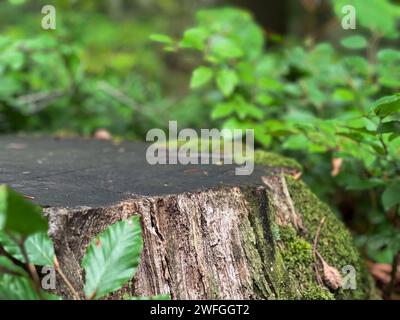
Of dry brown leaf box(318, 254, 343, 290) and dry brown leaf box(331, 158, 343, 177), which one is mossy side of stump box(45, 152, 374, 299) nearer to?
dry brown leaf box(318, 254, 343, 290)

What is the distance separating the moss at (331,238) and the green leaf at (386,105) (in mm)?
546

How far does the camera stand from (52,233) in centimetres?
138

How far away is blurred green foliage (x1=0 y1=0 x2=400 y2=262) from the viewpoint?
2109mm

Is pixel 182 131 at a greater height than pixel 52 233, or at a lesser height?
greater

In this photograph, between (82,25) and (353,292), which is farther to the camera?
(82,25)

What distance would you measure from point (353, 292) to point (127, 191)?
1026mm

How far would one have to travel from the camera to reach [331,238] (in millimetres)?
2006

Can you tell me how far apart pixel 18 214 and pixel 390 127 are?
1.19m

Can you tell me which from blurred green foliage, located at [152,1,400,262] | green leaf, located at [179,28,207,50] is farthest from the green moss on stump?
green leaf, located at [179,28,207,50]

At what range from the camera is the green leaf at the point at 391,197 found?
1.92 meters

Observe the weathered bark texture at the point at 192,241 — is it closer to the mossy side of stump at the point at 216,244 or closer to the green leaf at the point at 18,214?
the mossy side of stump at the point at 216,244
